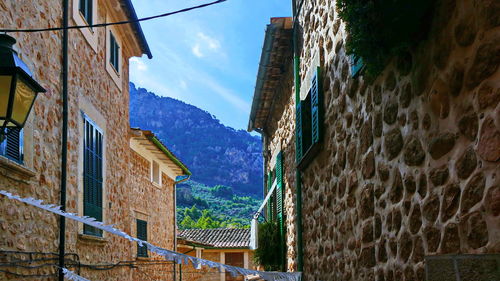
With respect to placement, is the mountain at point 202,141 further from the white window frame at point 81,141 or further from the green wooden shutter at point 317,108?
the green wooden shutter at point 317,108

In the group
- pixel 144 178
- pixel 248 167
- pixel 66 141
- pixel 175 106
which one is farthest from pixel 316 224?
pixel 175 106

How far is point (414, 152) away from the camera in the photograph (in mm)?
3262

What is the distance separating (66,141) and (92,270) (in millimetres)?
2164

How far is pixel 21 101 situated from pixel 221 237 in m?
27.9

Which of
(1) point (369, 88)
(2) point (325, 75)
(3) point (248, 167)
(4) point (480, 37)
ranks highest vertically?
(3) point (248, 167)

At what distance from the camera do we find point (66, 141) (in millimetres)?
7090

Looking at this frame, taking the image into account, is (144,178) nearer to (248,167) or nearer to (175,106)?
(248,167)

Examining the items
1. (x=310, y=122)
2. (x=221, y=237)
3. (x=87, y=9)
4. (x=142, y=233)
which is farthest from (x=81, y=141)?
(x=221, y=237)

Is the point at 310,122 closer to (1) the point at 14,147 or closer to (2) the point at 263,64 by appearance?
(2) the point at 263,64

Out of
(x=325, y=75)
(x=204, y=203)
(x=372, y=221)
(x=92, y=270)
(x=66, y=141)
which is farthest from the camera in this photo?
(x=204, y=203)

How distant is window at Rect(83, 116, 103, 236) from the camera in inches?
318

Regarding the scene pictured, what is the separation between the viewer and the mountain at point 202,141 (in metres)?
112

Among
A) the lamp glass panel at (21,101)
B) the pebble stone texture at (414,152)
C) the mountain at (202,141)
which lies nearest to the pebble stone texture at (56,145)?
the lamp glass panel at (21,101)

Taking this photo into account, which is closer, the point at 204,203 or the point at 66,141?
A: the point at 66,141
